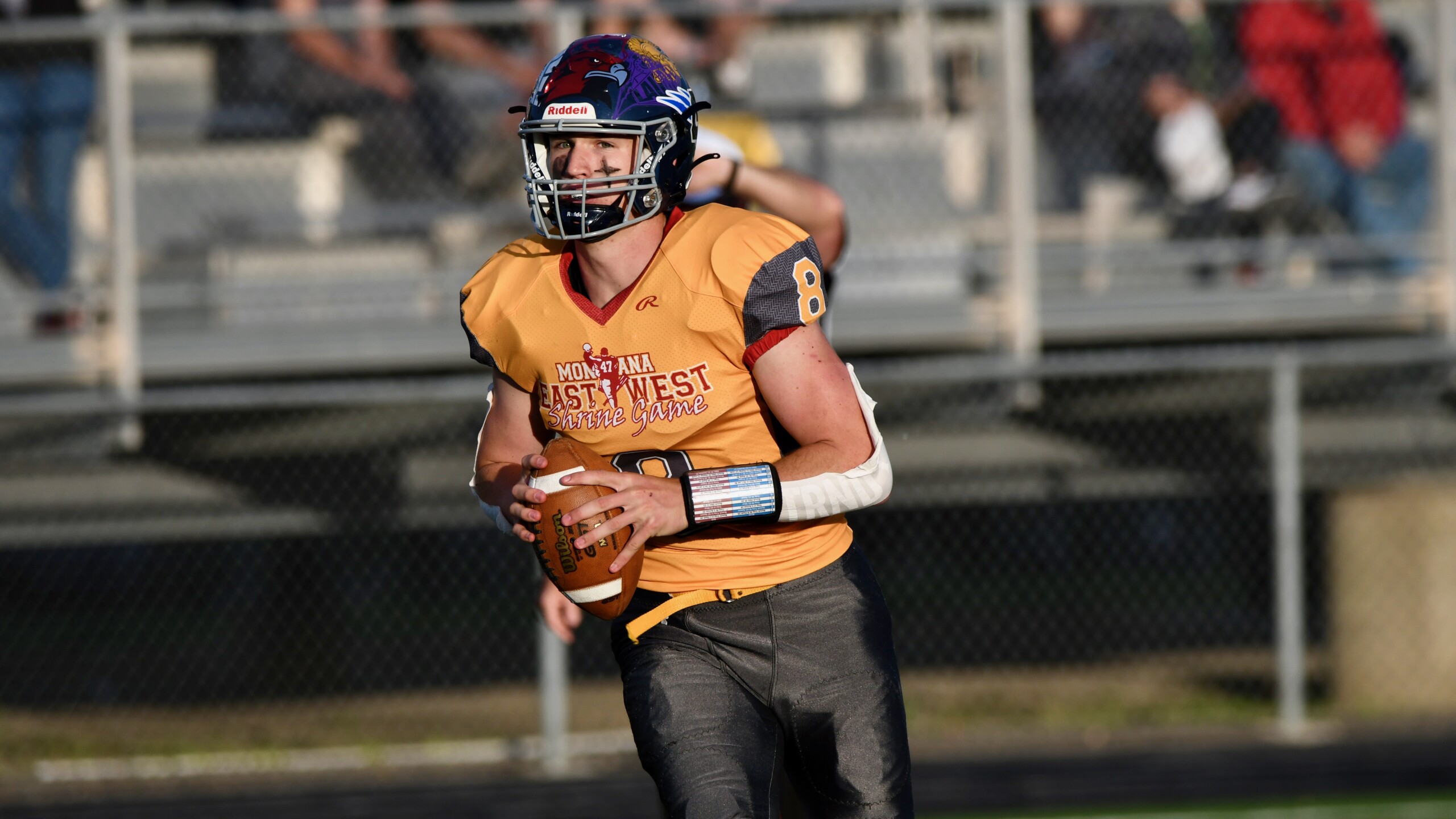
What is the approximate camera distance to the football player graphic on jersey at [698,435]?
307 cm

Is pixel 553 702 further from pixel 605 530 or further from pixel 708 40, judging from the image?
pixel 605 530

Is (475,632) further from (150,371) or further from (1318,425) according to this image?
(1318,425)

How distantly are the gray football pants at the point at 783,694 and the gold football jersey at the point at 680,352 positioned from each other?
7 centimetres

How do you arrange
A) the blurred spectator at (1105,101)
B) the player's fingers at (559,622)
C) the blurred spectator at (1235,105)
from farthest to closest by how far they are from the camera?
the blurred spectator at (1105,101)
the blurred spectator at (1235,105)
the player's fingers at (559,622)

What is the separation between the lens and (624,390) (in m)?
3.14

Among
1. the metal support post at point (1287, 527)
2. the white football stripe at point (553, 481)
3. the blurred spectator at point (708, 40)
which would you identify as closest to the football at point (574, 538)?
the white football stripe at point (553, 481)

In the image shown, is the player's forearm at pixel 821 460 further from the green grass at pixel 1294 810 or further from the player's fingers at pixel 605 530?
the green grass at pixel 1294 810

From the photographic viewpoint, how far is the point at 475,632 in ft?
37.9

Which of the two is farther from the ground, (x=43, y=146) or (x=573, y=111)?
(x=43, y=146)

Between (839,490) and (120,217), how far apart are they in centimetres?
548

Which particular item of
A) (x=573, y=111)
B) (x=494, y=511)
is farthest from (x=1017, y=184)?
(x=573, y=111)

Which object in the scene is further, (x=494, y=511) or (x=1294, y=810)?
(x=1294, y=810)

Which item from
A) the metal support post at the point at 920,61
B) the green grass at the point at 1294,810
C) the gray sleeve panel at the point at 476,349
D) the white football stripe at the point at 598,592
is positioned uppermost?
the metal support post at the point at 920,61

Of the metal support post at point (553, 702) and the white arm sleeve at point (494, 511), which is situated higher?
the white arm sleeve at point (494, 511)
